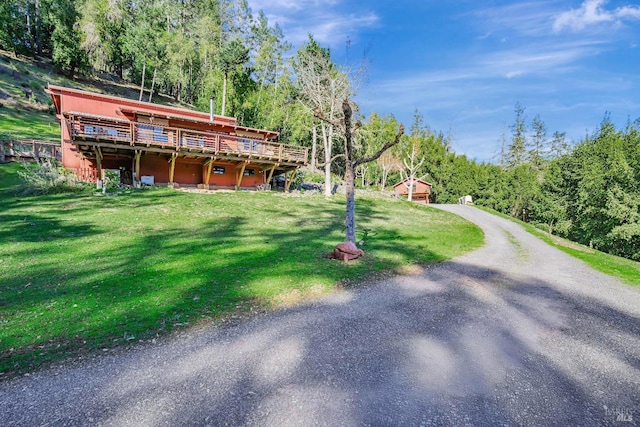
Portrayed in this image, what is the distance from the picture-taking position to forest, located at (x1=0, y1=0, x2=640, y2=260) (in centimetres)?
2727

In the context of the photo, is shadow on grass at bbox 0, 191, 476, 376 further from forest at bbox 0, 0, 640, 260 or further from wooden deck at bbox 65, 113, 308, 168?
forest at bbox 0, 0, 640, 260

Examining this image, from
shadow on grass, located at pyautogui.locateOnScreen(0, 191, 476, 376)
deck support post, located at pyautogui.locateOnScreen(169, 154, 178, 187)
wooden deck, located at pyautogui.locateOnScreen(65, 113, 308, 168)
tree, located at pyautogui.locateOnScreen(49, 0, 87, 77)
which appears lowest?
shadow on grass, located at pyautogui.locateOnScreen(0, 191, 476, 376)

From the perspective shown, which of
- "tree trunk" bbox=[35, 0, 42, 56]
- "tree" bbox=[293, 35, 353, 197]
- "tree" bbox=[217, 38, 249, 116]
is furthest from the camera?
"tree trunk" bbox=[35, 0, 42, 56]

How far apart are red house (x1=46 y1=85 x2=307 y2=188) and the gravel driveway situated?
18.0m

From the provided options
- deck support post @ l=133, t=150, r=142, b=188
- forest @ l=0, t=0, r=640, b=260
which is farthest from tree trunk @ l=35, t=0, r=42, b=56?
deck support post @ l=133, t=150, r=142, b=188

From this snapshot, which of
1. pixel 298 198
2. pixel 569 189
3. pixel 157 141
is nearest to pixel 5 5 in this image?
pixel 157 141

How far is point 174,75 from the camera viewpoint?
45.5 metres

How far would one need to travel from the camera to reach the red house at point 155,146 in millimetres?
18641

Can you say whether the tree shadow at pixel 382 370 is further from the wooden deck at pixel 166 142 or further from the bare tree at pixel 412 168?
the bare tree at pixel 412 168

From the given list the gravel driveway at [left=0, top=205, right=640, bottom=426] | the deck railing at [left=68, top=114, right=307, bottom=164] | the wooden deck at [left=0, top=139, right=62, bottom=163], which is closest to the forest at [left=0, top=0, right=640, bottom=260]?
the deck railing at [left=68, top=114, right=307, bottom=164]

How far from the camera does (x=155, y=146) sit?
1959cm

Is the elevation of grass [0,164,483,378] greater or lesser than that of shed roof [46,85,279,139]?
lesser

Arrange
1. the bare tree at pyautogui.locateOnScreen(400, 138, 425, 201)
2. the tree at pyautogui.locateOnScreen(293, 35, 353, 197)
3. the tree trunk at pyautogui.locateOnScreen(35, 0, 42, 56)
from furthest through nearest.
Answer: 1. the tree trunk at pyautogui.locateOnScreen(35, 0, 42, 56)
2. the bare tree at pyautogui.locateOnScreen(400, 138, 425, 201)
3. the tree at pyautogui.locateOnScreen(293, 35, 353, 197)

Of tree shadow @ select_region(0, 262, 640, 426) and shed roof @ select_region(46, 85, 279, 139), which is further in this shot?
shed roof @ select_region(46, 85, 279, 139)
